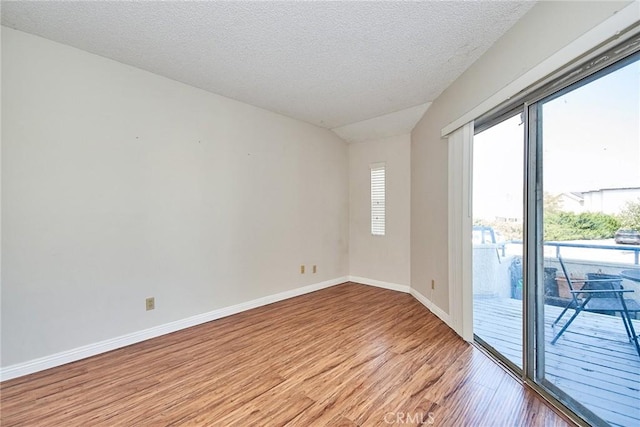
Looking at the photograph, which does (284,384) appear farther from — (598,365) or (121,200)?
(121,200)

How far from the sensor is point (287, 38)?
2.19m

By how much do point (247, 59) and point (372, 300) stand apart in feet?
10.6

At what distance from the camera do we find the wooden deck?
4.80 ft

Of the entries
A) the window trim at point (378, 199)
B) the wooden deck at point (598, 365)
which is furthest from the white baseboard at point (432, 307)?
the window trim at point (378, 199)

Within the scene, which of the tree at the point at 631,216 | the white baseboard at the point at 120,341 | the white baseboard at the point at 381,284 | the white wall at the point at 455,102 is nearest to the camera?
the tree at the point at 631,216

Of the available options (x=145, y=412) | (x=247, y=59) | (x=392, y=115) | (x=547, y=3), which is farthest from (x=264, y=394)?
(x=392, y=115)

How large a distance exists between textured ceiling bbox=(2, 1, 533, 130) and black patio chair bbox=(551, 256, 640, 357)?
5.68 feet

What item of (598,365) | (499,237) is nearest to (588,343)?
(598,365)

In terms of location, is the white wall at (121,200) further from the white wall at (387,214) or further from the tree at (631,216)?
the tree at (631,216)

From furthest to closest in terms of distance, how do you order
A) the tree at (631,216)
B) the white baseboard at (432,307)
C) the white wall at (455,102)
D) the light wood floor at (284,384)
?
the white baseboard at (432,307) < the light wood floor at (284,384) < the white wall at (455,102) < the tree at (631,216)

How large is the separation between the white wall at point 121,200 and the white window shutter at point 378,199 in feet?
5.07

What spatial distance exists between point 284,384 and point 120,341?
64.6 inches

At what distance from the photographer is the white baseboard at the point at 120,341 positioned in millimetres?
2125

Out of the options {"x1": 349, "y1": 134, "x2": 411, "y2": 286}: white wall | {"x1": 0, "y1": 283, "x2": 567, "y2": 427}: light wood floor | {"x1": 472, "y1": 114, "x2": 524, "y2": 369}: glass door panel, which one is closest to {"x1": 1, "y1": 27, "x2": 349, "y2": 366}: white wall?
{"x1": 0, "y1": 283, "x2": 567, "y2": 427}: light wood floor
